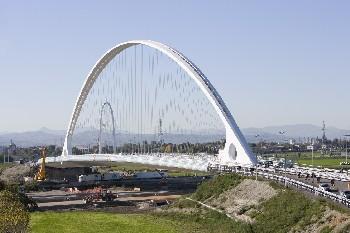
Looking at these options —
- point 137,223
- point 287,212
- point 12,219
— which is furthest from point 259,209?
point 12,219

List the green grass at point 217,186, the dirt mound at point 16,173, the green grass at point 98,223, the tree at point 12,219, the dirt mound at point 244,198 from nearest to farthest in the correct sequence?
the tree at point 12,219 < the dirt mound at point 244,198 < the green grass at point 98,223 < the green grass at point 217,186 < the dirt mound at point 16,173

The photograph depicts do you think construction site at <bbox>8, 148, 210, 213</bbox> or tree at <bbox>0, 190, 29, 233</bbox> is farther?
construction site at <bbox>8, 148, 210, 213</bbox>

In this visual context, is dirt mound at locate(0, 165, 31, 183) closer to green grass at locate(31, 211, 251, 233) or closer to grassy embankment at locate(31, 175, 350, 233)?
grassy embankment at locate(31, 175, 350, 233)

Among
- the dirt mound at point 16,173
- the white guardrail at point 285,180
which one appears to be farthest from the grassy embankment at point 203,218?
the dirt mound at point 16,173

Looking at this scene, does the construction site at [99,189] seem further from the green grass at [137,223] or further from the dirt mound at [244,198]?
the dirt mound at [244,198]

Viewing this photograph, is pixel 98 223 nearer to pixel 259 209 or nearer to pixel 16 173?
pixel 259 209

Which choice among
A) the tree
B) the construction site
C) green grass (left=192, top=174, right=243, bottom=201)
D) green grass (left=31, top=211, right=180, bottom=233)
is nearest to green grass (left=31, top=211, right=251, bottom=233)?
green grass (left=31, top=211, right=180, bottom=233)
